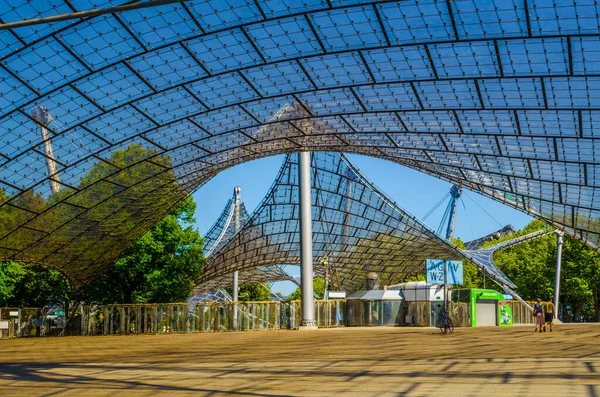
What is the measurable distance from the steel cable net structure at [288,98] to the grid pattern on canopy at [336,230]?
75.8 ft

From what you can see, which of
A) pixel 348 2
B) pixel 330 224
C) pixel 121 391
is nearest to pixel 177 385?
pixel 121 391

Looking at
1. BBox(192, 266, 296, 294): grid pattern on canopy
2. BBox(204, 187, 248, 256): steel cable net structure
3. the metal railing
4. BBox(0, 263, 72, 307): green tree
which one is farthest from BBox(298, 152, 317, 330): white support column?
BBox(192, 266, 296, 294): grid pattern on canopy

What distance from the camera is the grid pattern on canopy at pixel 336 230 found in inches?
3157

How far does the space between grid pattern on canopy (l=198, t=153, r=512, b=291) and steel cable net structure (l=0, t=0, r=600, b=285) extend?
910 inches

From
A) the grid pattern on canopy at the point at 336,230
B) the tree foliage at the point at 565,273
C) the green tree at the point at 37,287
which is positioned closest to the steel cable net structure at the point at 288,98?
the green tree at the point at 37,287

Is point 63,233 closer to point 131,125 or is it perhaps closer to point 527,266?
point 131,125

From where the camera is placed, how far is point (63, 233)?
60.2 metres

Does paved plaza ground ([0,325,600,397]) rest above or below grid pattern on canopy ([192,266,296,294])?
below

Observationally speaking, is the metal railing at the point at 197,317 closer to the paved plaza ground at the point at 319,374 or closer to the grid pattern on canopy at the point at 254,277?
the paved plaza ground at the point at 319,374

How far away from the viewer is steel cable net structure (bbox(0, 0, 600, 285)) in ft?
102

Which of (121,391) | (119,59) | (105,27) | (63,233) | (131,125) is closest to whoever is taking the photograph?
(121,391)

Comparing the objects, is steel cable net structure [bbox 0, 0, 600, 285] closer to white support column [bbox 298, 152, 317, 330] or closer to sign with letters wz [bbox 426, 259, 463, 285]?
white support column [bbox 298, 152, 317, 330]

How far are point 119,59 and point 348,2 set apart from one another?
1258 cm

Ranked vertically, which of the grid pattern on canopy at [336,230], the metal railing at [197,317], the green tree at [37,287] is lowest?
the metal railing at [197,317]
